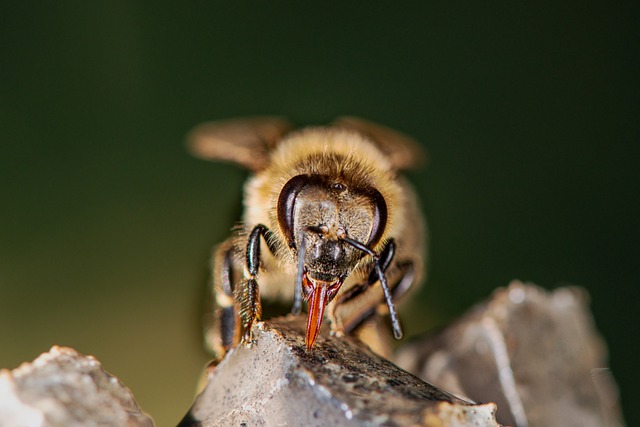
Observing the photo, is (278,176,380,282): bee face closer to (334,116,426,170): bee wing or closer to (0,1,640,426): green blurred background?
(334,116,426,170): bee wing

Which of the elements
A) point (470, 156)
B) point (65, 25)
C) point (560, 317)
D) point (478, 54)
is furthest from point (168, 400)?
point (478, 54)

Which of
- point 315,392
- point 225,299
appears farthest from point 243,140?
point 315,392

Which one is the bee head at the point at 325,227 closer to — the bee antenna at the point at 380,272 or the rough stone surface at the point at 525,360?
the bee antenna at the point at 380,272

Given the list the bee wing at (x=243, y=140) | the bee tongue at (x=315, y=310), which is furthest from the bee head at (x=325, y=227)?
the bee wing at (x=243, y=140)

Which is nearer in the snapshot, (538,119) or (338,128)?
(338,128)

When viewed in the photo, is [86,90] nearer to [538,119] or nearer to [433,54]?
[433,54]

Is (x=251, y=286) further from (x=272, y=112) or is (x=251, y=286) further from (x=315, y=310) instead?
(x=272, y=112)

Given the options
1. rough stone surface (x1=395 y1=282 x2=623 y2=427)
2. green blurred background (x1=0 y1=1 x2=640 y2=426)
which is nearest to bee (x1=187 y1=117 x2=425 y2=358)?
rough stone surface (x1=395 y1=282 x2=623 y2=427)
